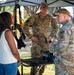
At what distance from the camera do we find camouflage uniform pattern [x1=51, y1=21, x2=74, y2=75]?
12.4 feet

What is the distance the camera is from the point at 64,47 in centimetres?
381

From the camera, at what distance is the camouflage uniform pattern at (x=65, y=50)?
149 inches

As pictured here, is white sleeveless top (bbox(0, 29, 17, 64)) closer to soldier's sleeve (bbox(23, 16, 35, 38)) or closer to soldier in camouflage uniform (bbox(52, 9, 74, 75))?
soldier in camouflage uniform (bbox(52, 9, 74, 75))

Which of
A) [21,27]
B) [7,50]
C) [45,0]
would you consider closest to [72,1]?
[45,0]

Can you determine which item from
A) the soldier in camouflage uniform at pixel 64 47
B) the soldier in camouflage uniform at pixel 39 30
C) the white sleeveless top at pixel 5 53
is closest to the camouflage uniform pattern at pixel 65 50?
the soldier in camouflage uniform at pixel 64 47

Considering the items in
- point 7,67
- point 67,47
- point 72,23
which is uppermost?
point 72,23

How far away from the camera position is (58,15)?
3.88m

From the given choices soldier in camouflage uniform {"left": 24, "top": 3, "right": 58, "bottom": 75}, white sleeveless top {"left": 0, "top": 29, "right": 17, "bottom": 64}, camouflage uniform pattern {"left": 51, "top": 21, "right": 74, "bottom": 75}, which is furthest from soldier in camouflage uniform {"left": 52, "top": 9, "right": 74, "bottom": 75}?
soldier in camouflage uniform {"left": 24, "top": 3, "right": 58, "bottom": 75}

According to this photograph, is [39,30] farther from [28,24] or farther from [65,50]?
[65,50]

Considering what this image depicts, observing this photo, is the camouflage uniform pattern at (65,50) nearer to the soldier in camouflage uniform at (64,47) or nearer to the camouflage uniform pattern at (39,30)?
the soldier in camouflage uniform at (64,47)

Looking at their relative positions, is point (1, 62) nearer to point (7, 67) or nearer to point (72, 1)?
point (7, 67)

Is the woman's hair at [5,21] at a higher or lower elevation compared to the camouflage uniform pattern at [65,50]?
higher

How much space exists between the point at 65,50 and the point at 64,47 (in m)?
0.05

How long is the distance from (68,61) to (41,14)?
2.43 metres
